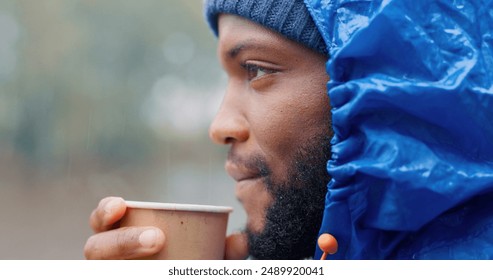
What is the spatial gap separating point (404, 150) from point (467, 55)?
221 millimetres

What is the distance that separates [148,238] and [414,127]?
0.56 meters

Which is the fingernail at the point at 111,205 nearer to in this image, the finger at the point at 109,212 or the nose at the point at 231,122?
the finger at the point at 109,212

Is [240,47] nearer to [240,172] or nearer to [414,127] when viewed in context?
[240,172]

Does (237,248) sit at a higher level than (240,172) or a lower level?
lower

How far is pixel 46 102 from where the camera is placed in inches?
201

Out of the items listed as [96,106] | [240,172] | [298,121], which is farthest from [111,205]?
[96,106]

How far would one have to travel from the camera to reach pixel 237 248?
1418 mm

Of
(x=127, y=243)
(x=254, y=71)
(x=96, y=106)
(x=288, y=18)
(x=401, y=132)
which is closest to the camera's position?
(x=401, y=132)

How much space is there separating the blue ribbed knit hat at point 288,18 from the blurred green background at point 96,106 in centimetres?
327

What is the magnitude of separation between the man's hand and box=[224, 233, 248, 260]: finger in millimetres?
300

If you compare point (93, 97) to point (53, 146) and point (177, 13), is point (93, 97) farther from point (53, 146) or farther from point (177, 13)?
point (177, 13)

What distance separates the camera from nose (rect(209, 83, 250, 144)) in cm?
140

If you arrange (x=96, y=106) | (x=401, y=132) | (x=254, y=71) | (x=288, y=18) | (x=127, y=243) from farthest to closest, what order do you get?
(x=96, y=106) → (x=254, y=71) → (x=288, y=18) → (x=127, y=243) → (x=401, y=132)

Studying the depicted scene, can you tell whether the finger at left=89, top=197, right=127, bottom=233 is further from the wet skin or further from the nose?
the nose
